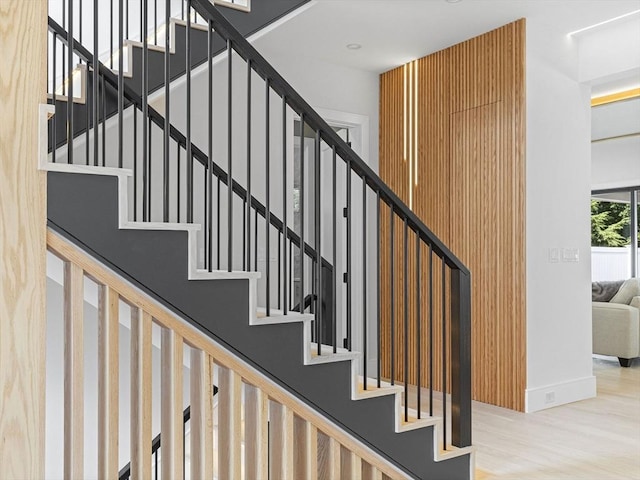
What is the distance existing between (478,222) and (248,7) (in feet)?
7.78

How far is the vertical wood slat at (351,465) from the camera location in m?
2.51

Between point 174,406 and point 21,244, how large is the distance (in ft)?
2.62

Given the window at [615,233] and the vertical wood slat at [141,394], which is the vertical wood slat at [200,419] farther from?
the window at [615,233]

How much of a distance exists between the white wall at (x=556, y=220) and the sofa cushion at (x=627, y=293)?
2.14 metres

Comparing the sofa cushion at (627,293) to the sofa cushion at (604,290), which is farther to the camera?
the sofa cushion at (604,290)

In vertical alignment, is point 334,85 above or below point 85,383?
above

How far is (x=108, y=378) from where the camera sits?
1979mm

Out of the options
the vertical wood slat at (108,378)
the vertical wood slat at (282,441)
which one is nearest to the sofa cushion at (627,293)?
the vertical wood slat at (282,441)

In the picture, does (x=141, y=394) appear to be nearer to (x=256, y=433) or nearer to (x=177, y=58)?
(x=256, y=433)

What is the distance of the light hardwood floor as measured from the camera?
3.18m

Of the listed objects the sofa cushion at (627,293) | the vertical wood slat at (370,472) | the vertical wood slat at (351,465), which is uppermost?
the sofa cushion at (627,293)

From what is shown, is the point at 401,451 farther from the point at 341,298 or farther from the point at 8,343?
the point at 341,298

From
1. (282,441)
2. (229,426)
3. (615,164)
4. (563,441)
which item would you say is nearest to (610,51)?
(563,441)

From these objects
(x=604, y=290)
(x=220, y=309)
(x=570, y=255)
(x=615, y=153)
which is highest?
(x=615, y=153)
